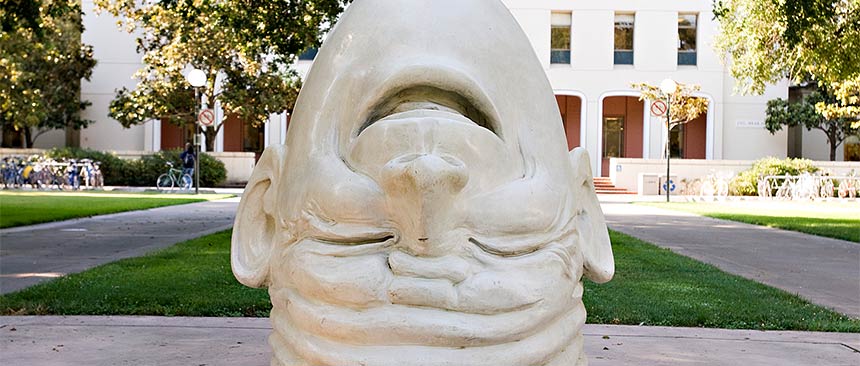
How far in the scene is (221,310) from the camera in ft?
19.2

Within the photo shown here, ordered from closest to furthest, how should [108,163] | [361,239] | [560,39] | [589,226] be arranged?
[361,239] → [589,226] → [108,163] → [560,39]

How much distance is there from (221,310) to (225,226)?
24.6ft

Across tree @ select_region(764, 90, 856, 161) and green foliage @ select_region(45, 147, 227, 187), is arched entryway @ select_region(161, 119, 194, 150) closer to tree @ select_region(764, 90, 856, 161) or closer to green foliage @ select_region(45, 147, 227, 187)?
green foliage @ select_region(45, 147, 227, 187)

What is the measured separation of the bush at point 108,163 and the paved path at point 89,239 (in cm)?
1419

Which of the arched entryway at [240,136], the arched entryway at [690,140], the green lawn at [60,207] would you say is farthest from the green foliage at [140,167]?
the arched entryway at [690,140]

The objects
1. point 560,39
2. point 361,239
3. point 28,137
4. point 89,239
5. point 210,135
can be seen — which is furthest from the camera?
point 28,137

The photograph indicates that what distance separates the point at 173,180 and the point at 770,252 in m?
20.2

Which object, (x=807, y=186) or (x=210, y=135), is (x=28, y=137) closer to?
(x=210, y=135)

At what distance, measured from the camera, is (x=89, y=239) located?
36.3 feet

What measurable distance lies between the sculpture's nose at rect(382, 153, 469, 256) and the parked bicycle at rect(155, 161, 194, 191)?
25395 millimetres

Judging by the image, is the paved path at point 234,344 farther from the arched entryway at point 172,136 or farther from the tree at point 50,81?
the arched entryway at point 172,136

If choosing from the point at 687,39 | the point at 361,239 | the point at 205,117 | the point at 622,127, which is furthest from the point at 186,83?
the point at 361,239

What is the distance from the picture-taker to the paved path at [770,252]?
7.71m

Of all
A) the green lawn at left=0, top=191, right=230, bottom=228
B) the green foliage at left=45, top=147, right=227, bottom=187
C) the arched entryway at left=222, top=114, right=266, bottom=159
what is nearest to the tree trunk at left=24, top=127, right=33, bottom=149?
the green foliage at left=45, top=147, right=227, bottom=187
